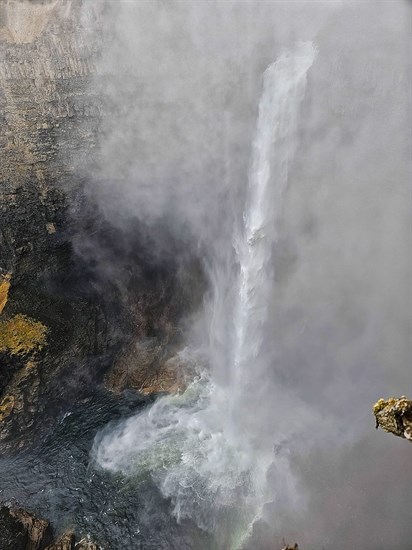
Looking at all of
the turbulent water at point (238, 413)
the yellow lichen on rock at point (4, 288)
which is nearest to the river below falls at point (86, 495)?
the turbulent water at point (238, 413)

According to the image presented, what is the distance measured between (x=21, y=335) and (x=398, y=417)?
11.9 metres

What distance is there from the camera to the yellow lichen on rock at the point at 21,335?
1359 cm

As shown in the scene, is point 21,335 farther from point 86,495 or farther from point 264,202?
point 264,202

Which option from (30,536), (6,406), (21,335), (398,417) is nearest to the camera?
(398,417)

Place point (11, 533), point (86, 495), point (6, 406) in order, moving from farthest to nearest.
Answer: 1. point (6, 406)
2. point (86, 495)
3. point (11, 533)

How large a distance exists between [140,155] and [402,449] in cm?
1176

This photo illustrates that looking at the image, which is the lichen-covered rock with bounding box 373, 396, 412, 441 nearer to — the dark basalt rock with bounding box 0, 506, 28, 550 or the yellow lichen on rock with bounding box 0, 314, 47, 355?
the dark basalt rock with bounding box 0, 506, 28, 550

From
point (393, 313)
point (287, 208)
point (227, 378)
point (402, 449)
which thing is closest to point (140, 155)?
point (287, 208)

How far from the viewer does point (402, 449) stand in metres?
12.0

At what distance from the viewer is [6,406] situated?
44.4 feet

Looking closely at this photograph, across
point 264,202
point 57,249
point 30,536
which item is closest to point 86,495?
point 30,536

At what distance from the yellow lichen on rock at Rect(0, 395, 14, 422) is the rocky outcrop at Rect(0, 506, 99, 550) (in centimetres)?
271

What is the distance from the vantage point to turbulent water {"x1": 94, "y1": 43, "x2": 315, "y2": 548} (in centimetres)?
1195

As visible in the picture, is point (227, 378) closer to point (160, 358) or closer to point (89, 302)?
point (160, 358)
